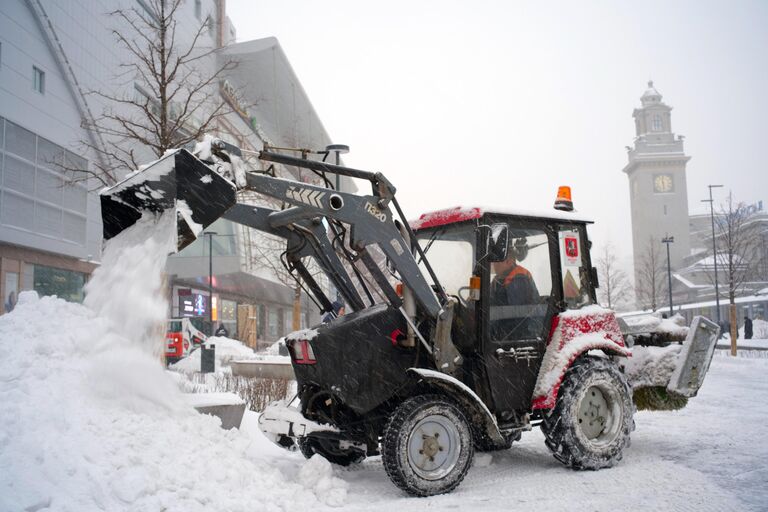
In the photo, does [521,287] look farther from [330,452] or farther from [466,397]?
[330,452]

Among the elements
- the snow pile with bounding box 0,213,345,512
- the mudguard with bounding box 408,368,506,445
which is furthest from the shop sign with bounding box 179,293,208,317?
the mudguard with bounding box 408,368,506,445

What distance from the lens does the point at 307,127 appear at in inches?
2285

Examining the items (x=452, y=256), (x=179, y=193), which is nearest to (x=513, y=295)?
(x=452, y=256)

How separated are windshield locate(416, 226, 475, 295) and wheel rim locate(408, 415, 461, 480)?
4.40 ft

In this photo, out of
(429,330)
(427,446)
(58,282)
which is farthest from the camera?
(58,282)

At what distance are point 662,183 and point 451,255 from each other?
357 feet

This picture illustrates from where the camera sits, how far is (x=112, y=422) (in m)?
4.43

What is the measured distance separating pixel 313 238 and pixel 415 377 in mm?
1616

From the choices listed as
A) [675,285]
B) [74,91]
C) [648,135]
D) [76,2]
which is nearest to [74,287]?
[74,91]

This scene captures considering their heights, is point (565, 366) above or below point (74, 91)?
below

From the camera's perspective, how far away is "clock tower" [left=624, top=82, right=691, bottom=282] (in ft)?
338

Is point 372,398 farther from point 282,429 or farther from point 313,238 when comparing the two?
point 313,238

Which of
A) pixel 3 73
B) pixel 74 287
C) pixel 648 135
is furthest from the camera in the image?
pixel 648 135

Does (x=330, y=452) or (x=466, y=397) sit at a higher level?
(x=466, y=397)
